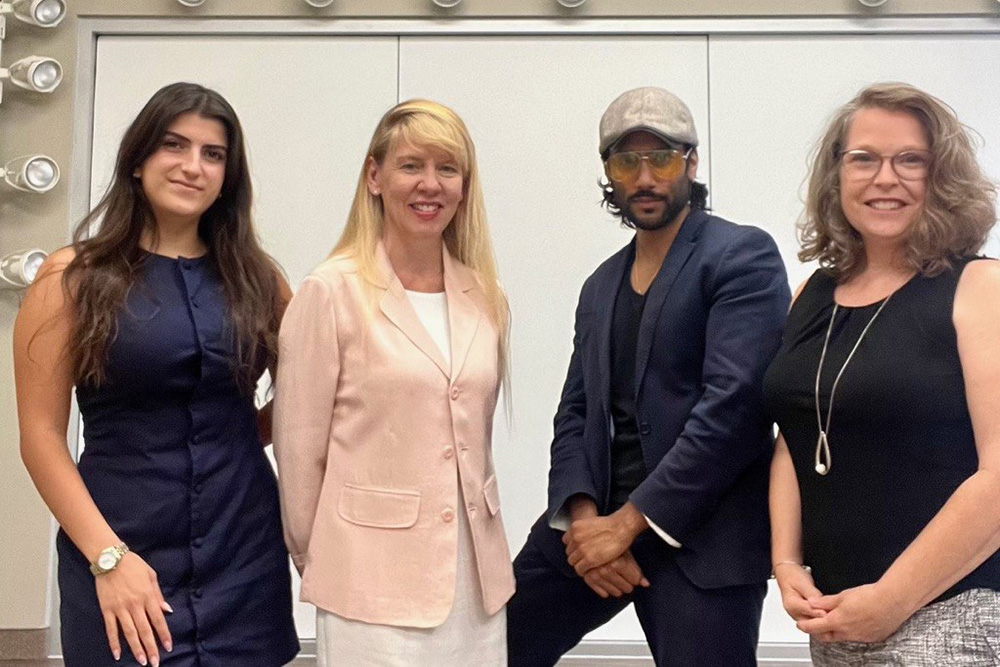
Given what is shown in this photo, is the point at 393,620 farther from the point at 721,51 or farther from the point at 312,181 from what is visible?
the point at 721,51

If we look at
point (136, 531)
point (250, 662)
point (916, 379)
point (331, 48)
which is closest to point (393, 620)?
point (250, 662)

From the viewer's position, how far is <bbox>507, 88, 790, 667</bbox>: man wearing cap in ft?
6.88

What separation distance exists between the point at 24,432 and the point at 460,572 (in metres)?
0.87

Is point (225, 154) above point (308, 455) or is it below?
above

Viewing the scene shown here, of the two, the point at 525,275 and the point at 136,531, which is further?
the point at 525,275

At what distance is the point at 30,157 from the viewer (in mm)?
4105

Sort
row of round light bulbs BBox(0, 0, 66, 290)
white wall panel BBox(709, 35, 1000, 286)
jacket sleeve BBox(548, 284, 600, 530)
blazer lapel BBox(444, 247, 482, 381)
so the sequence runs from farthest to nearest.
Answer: white wall panel BBox(709, 35, 1000, 286)
row of round light bulbs BBox(0, 0, 66, 290)
jacket sleeve BBox(548, 284, 600, 530)
blazer lapel BBox(444, 247, 482, 381)

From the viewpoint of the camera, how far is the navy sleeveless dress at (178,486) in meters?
1.99

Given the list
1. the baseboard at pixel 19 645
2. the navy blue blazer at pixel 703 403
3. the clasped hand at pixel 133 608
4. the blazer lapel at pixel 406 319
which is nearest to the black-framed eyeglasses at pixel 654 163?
the navy blue blazer at pixel 703 403

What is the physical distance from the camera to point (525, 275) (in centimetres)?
432

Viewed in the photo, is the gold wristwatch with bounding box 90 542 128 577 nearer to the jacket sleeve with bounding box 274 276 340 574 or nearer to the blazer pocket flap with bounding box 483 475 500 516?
the jacket sleeve with bounding box 274 276 340 574

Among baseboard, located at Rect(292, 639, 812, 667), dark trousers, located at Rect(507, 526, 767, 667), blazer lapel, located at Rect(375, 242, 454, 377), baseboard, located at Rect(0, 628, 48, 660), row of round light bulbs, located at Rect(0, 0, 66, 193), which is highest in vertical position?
row of round light bulbs, located at Rect(0, 0, 66, 193)

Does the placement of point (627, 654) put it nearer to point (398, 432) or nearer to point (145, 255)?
point (398, 432)

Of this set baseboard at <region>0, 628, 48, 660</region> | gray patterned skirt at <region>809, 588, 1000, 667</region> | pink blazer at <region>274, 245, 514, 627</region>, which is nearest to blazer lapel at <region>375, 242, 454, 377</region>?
pink blazer at <region>274, 245, 514, 627</region>
